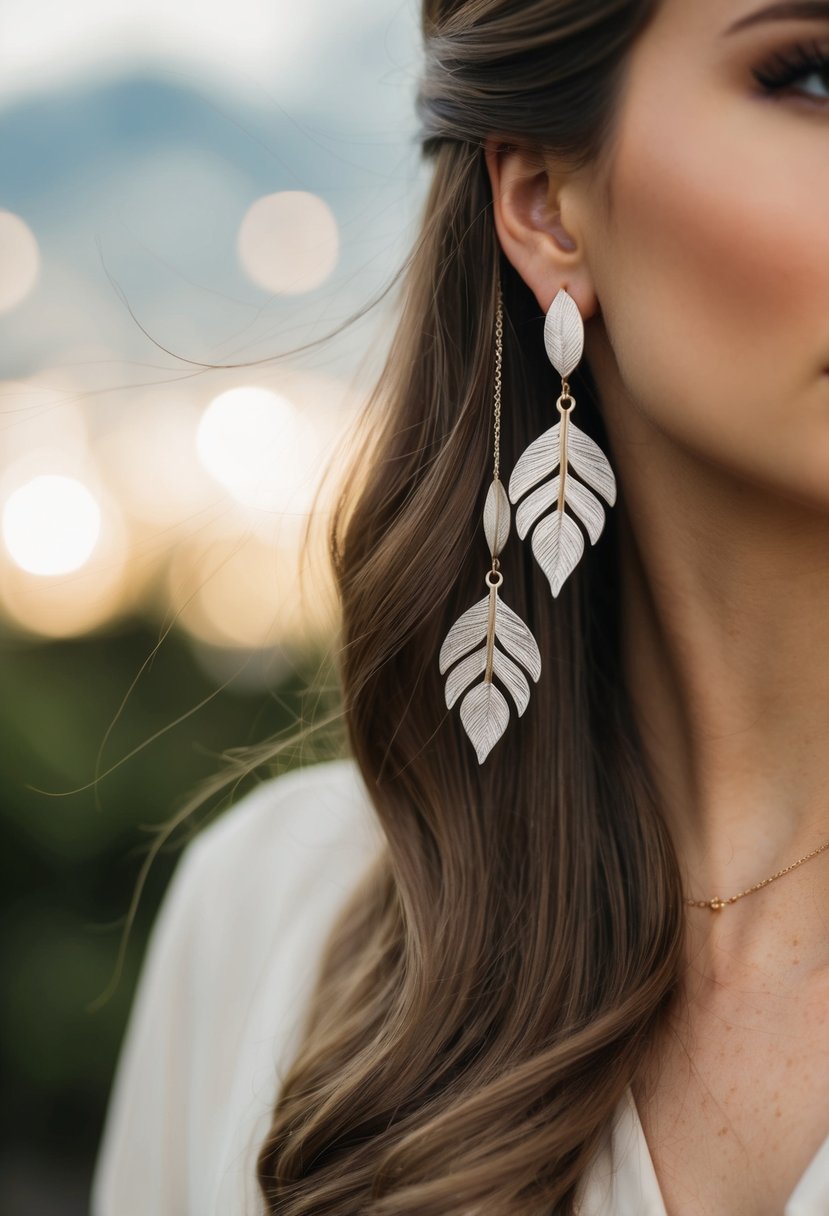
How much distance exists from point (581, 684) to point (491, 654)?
0.19 metres

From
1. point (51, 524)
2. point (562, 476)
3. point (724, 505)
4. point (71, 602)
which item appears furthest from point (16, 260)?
point (724, 505)

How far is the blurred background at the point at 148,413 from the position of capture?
1596mm

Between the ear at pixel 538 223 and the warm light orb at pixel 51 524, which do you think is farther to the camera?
the warm light orb at pixel 51 524

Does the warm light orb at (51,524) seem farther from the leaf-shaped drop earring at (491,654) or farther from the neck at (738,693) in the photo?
the neck at (738,693)

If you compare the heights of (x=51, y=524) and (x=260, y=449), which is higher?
(x=260, y=449)

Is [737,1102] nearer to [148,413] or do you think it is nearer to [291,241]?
[291,241]

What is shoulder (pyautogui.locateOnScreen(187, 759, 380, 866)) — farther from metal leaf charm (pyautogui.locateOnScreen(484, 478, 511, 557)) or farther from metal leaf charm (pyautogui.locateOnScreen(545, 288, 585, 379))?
metal leaf charm (pyautogui.locateOnScreen(545, 288, 585, 379))

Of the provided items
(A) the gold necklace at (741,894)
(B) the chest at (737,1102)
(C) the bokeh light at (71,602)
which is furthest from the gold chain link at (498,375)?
(C) the bokeh light at (71,602)

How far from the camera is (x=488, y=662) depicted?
1.39m

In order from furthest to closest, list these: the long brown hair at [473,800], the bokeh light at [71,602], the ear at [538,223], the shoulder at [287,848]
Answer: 1. the bokeh light at [71,602]
2. the shoulder at [287,848]
3. the ear at [538,223]
4. the long brown hair at [473,800]

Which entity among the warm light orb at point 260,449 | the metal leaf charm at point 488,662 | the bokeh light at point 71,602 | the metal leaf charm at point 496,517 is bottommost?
the bokeh light at point 71,602

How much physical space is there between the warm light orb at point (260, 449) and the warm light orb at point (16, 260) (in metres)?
0.41

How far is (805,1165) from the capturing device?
3.61ft

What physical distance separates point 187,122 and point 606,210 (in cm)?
115
